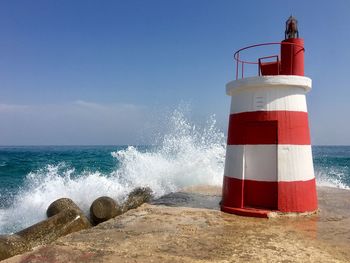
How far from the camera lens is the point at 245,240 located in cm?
355

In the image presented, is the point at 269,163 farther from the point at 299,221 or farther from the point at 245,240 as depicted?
the point at 245,240

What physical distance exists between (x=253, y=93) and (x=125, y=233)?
8.92 feet

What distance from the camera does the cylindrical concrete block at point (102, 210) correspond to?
586cm

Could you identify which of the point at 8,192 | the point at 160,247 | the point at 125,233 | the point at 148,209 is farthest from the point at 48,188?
the point at 160,247

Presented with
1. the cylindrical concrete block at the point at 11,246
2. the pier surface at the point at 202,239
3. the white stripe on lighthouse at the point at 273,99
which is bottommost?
the cylindrical concrete block at the point at 11,246

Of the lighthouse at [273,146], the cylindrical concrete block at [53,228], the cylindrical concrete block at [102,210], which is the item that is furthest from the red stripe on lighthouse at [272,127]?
the cylindrical concrete block at [53,228]

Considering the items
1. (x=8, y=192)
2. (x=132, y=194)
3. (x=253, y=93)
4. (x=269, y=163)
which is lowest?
(x=8, y=192)

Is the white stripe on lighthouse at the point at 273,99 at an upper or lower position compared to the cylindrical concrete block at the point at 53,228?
upper

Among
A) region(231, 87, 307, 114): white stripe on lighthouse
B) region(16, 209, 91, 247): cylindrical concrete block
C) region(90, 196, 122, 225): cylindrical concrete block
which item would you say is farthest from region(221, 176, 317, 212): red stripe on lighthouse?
region(16, 209, 91, 247): cylindrical concrete block

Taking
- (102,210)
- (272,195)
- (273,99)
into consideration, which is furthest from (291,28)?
(102,210)

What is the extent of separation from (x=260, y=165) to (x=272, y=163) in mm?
174

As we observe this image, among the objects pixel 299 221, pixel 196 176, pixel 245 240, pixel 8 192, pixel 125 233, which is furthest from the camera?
pixel 8 192

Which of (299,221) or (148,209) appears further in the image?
(148,209)

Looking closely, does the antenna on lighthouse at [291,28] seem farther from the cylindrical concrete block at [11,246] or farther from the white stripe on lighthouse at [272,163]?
the cylindrical concrete block at [11,246]
